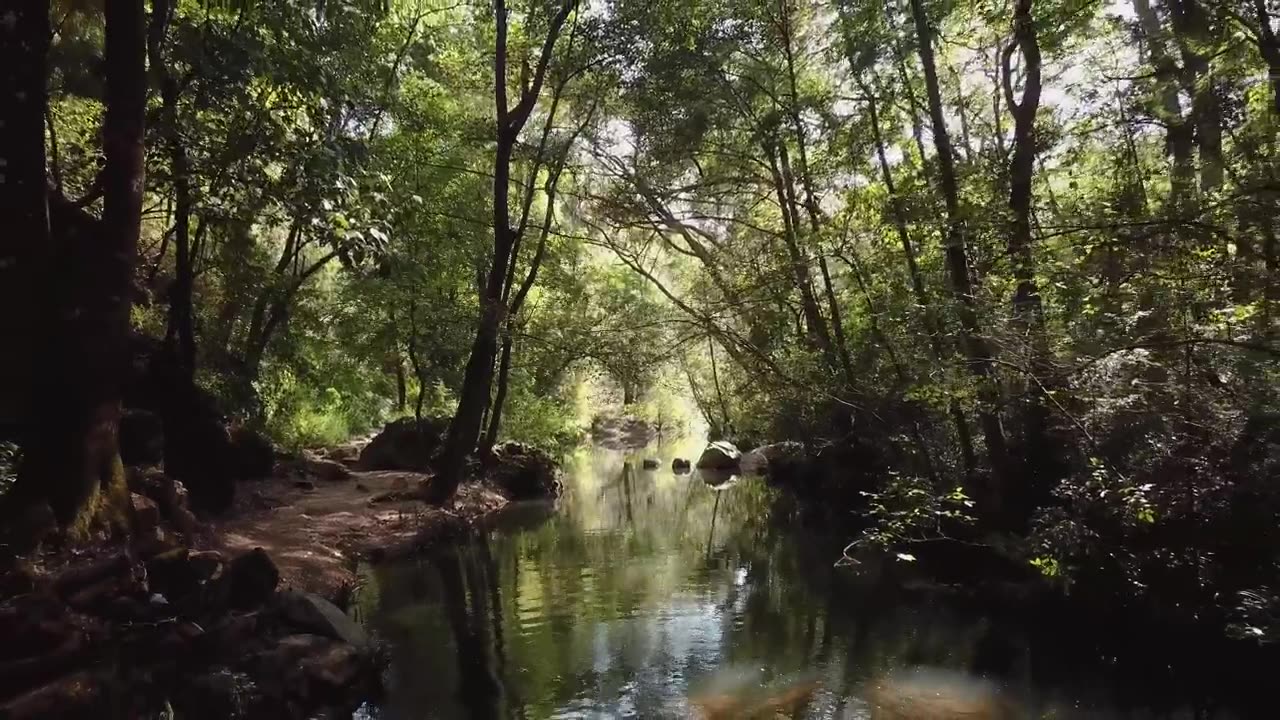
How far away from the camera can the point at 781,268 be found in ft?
42.0

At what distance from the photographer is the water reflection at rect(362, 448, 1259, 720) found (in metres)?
6.50

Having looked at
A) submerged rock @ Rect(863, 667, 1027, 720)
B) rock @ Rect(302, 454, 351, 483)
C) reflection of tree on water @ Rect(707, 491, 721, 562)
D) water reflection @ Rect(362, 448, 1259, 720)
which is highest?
rock @ Rect(302, 454, 351, 483)

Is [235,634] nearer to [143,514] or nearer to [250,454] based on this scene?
[143,514]

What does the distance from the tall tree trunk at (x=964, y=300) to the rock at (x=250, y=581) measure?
667 centimetres

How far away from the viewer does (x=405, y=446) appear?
19562 mm

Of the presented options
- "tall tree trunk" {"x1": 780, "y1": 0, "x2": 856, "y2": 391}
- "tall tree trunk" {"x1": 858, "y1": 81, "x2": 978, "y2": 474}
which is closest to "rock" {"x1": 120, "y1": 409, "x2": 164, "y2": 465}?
"tall tree trunk" {"x1": 858, "y1": 81, "x2": 978, "y2": 474}

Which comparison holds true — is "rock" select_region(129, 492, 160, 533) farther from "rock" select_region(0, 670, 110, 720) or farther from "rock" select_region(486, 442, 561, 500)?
"rock" select_region(486, 442, 561, 500)

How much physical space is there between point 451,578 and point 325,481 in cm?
658

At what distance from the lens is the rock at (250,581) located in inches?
262

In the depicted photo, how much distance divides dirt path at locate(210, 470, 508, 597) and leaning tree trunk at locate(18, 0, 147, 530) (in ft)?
8.60

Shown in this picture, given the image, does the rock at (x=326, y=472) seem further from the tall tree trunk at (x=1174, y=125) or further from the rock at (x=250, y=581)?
the tall tree trunk at (x=1174, y=125)

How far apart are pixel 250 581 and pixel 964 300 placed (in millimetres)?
7487

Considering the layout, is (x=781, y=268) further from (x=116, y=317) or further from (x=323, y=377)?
(x=323, y=377)

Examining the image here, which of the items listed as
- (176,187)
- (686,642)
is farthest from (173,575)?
(686,642)
